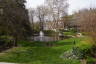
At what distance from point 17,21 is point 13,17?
2.85 feet

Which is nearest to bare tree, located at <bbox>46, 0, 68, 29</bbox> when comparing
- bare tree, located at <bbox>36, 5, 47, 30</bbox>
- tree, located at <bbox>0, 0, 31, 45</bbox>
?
bare tree, located at <bbox>36, 5, 47, 30</bbox>

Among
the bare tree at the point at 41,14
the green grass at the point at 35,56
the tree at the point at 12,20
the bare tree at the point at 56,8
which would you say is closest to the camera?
the green grass at the point at 35,56

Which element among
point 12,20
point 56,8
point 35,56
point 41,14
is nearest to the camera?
point 35,56

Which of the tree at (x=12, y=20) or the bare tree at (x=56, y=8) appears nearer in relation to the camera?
the tree at (x=12, y=20)

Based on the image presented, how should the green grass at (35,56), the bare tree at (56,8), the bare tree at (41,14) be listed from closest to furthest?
the green grass at (35,56)
the bare tree at (56,8)
the bare tree at (41,14)

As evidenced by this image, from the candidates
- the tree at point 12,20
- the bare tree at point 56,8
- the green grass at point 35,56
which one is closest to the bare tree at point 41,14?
the bare tree at point 56,8

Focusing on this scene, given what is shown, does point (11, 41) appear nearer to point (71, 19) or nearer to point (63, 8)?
point (63, 8)

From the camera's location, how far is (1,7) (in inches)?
967

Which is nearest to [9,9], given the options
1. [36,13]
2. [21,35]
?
[21,35]

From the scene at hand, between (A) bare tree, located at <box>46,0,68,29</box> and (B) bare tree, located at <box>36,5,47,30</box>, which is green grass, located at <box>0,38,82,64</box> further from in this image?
(B) bare tree, located at <box>36,5,47,30</box>

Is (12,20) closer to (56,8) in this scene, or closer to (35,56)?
(35,56)

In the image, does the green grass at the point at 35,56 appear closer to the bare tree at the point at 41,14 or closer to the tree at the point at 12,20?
the tree at the point at 12,20

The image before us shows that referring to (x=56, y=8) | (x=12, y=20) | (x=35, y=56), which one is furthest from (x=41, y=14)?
(x=35, y=56)

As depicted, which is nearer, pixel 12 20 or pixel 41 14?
pixel 12 20
